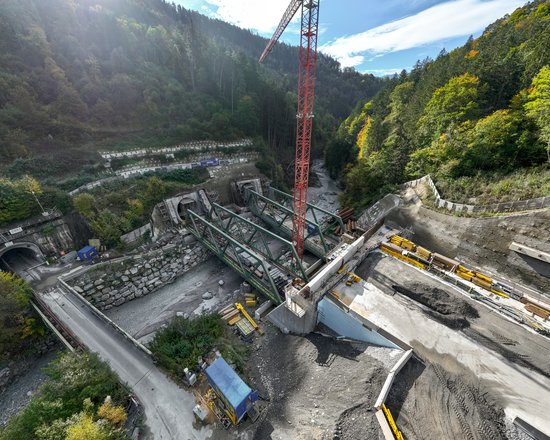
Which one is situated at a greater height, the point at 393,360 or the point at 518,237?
the point at 518,237

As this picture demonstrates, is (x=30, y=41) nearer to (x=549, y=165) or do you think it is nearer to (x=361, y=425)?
(x=361, y=425)

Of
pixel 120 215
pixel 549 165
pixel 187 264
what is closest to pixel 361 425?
pixel 187 264

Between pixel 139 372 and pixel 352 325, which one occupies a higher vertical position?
pixel 352 325

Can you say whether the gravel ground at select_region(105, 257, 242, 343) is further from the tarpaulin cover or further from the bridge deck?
the tarpaulin cover

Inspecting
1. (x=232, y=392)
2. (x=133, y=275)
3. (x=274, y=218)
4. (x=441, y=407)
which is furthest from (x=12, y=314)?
(x=441, y=407)

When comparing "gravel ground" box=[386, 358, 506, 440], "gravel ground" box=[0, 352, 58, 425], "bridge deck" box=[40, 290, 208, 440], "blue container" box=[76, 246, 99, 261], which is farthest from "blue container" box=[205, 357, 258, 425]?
"blue container" box=[76, 246, 99, 261]

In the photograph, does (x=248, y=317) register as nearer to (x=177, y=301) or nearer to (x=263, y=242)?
→ (x=263, y=242)

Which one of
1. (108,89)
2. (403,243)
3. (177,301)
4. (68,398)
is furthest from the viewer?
(108,89)
